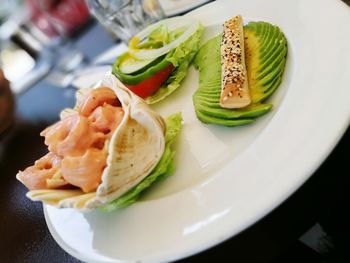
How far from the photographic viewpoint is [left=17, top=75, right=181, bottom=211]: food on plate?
78 centimetres

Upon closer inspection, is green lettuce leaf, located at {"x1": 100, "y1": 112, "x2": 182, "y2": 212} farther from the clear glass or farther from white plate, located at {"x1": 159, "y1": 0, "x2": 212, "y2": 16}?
the clear glass

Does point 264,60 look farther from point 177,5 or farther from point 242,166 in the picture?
point 177,5

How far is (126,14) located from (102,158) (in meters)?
0.96

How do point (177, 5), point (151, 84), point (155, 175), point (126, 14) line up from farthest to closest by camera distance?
1. point (126, 14)
2. point (177, 5)
3. point (151, 84)
4. point (155, 175)

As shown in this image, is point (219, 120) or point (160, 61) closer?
point (219, 120)

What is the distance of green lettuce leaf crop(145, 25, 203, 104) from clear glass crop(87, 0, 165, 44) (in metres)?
0.45

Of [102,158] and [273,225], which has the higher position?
[102,158]

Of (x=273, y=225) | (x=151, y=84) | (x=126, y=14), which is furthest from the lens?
A: (x=126, y=14)

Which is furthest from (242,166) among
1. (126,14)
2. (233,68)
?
(126,14)

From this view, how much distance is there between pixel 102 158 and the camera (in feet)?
2.60

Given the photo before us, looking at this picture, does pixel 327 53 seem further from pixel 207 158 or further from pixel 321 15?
pixel 207 158

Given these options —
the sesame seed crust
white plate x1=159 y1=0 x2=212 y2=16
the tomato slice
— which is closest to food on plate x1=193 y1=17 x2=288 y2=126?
the sesame seed crust

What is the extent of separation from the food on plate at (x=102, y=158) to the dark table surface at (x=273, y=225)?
0.55 feet

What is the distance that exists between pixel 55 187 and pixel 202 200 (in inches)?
10.9
